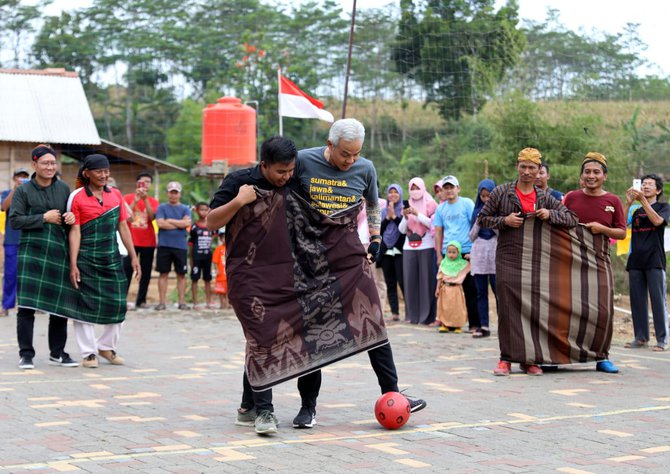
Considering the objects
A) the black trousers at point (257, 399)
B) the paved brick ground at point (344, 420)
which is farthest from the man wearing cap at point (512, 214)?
the black trousers at point (257, 399)

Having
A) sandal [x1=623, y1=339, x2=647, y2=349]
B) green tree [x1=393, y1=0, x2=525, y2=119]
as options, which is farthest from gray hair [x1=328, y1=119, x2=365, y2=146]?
green tree [x1=393, y1=0, x2=525, y2=119]

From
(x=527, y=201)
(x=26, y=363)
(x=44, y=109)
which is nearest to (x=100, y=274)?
(x=26, y=363)

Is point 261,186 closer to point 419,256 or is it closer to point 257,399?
point 257,399

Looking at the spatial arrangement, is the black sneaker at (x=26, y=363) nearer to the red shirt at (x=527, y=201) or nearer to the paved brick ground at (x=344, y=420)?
the paved brick ground at (x=344, y=420)

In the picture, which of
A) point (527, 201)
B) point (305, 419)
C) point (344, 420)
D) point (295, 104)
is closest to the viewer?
point (305, 419)

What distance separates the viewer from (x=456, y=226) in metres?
12.9

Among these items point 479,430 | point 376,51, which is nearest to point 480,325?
point 479,430

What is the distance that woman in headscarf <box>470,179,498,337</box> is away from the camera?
1186 cm

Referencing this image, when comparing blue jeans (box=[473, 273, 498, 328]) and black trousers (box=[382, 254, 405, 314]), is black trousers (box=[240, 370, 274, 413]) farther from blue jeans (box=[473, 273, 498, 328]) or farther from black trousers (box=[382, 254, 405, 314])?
black trousers (box=[382, 254, 405, 314])

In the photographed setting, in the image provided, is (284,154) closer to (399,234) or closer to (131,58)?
(399,234)

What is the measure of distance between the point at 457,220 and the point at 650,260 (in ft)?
8.97

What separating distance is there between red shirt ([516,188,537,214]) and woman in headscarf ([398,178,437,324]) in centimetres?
435

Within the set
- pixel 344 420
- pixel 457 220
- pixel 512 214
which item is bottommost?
pixel 344 420

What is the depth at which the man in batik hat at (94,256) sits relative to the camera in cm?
934
